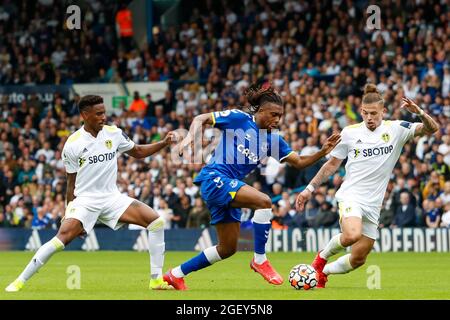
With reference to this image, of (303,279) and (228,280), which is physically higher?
(303,279)

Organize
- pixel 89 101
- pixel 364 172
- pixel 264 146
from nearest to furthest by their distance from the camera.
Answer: pixel 264 146 < pixel 89 101 < pixel 364 172

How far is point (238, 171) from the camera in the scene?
1295 cm

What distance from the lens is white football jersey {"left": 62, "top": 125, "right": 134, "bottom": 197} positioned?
43.0 feet

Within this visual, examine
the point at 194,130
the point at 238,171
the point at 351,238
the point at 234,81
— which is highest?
the point at 234,81

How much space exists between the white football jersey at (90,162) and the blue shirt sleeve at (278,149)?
6.46ft

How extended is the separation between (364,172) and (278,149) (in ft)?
3.69

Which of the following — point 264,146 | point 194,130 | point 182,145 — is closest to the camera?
point 182,145

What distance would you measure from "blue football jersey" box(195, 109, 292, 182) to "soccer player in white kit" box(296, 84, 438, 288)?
2.54 feet

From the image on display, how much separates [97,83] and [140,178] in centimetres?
583

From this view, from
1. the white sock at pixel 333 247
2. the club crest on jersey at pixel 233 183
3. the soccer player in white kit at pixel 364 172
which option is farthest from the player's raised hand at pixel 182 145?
the white sock at pixel 333 247

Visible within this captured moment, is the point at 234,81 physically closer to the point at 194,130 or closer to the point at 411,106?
the point at 411,106

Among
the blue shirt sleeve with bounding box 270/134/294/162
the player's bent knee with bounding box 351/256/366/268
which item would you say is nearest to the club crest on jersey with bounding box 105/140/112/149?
the blue shirt sleeve with bounding box 270/134/294/162

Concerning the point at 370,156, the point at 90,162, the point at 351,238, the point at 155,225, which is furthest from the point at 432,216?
the point at 90,162

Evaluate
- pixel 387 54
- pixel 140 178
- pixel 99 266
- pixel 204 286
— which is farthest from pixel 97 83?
pixel 204 286
